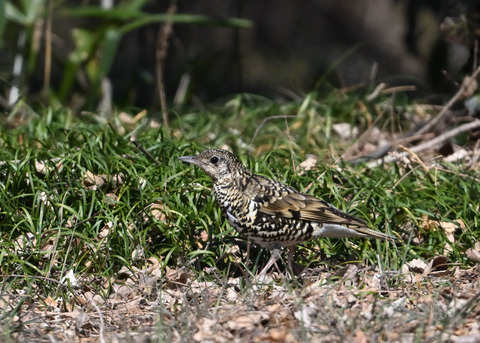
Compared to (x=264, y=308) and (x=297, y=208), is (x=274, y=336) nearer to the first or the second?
(x=264, y=308)

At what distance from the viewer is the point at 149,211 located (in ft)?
17.1

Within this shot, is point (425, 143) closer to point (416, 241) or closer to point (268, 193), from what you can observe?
point (416, 241)

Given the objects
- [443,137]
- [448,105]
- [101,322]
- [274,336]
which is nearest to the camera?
[274,336]

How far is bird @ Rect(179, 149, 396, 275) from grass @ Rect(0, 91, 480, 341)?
366 millimetres

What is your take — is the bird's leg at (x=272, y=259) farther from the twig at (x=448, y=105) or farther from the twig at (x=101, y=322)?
the twig at (x=448, y=105)

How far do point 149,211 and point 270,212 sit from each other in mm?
984

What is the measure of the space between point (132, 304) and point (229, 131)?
3.29 metres

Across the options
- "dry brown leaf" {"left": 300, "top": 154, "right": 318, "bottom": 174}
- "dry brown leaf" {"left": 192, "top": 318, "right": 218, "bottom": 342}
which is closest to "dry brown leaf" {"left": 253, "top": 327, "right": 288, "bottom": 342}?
"dry brown leaf" {"left": 192, "top": 318, "right": 218, "bottom": 342}

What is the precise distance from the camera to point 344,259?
5.29m

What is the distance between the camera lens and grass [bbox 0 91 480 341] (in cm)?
497

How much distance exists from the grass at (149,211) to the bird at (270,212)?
0.37 m

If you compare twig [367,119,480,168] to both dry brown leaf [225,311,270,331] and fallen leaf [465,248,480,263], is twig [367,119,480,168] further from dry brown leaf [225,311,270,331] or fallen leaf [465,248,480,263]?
dry brown leaf [225,311,270,331]

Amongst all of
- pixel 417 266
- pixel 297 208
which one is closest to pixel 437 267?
pixel 417 266

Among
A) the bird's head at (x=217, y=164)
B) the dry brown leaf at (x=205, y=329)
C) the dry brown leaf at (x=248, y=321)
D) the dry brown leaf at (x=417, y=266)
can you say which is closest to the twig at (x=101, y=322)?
the dry brown leaf at (x=205, y=329)
